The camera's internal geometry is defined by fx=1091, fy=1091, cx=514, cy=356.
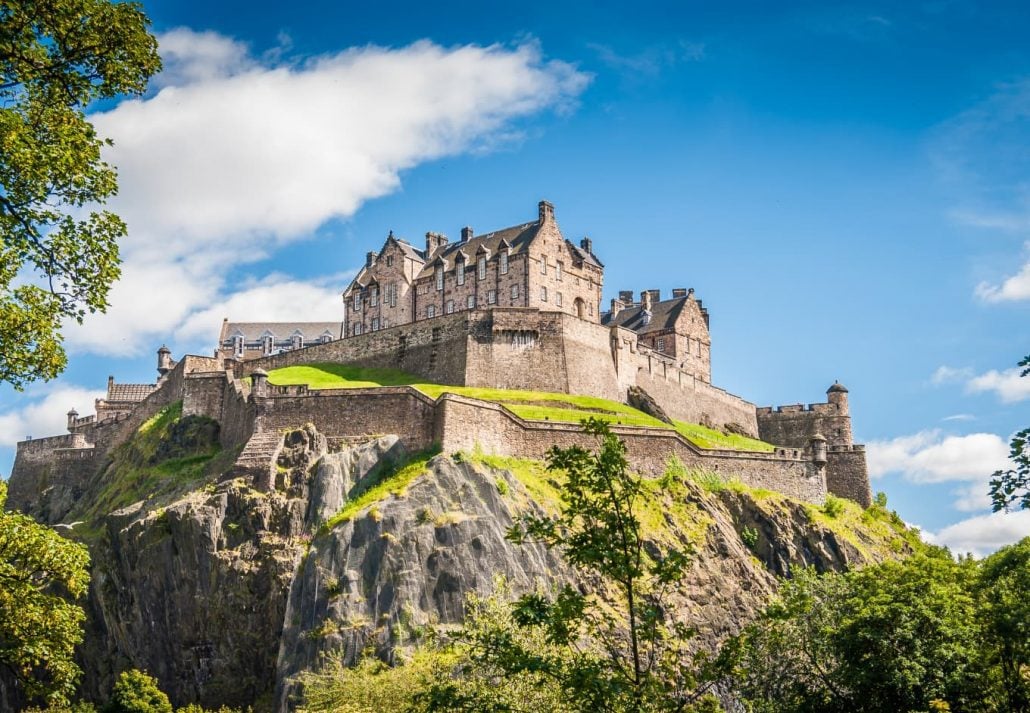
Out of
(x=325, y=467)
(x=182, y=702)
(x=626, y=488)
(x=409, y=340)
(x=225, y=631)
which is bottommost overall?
(x=182, y=702)

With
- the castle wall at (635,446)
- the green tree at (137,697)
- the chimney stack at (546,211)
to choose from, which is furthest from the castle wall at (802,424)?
the green tree at (137,697)

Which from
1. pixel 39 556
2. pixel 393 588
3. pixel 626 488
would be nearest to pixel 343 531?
pixel 393 588

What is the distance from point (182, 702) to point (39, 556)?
34.0m

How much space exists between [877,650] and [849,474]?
36400mm

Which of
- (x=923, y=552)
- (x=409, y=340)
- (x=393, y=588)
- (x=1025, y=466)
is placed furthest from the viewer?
(x=409, y=340)

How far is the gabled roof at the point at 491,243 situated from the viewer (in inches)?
3290

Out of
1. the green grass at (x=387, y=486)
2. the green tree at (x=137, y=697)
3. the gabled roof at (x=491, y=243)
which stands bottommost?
the green tree at (x=137, y=697)

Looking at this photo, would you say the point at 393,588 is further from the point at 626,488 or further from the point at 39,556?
the point at 626,488

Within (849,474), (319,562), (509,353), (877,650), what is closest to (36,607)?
(319,562)

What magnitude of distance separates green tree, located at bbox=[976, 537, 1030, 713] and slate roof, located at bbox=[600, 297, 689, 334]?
155 feet

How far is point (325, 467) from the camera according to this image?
54.9 metres

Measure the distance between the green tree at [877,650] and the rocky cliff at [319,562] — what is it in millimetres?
4338

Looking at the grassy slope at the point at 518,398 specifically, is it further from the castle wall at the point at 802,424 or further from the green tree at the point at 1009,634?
the green tree at the point at 1009,634

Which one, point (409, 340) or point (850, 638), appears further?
point (409, 340)
